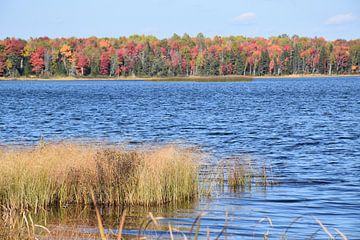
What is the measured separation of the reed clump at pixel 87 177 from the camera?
44.5 ft

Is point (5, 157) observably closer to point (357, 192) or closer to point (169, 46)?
point (357, 192)

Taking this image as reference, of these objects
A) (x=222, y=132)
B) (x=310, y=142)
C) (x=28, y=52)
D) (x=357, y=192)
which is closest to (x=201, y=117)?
(x=222, y=132)

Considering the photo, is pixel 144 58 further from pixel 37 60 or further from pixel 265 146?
pixel 265 146

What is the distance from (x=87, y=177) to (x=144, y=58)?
159761 millimetres

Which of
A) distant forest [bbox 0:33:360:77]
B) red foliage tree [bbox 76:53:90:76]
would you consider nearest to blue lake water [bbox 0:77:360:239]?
red foliage tree [bbox 76:53:90:76]

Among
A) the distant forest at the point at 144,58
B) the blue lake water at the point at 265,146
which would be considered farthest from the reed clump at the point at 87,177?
the distant forest at the point at 144,58

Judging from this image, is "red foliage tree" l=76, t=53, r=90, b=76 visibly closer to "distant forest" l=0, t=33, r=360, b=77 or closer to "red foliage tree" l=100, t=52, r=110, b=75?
"distant forest" l=0, t=33, r=360, b=77

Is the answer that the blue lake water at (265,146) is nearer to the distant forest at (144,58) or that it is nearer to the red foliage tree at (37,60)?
the red foliage tree at (37,60)

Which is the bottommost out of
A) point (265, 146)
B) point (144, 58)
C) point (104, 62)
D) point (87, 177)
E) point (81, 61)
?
point (104, 62)

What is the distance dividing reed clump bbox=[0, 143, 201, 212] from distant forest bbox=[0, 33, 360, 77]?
157 meters

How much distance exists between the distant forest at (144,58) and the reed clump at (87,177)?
15657 cm

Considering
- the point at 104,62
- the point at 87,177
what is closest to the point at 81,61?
the point at 104,62

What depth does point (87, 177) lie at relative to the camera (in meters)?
14.1

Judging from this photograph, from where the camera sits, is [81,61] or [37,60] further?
[81,61]
